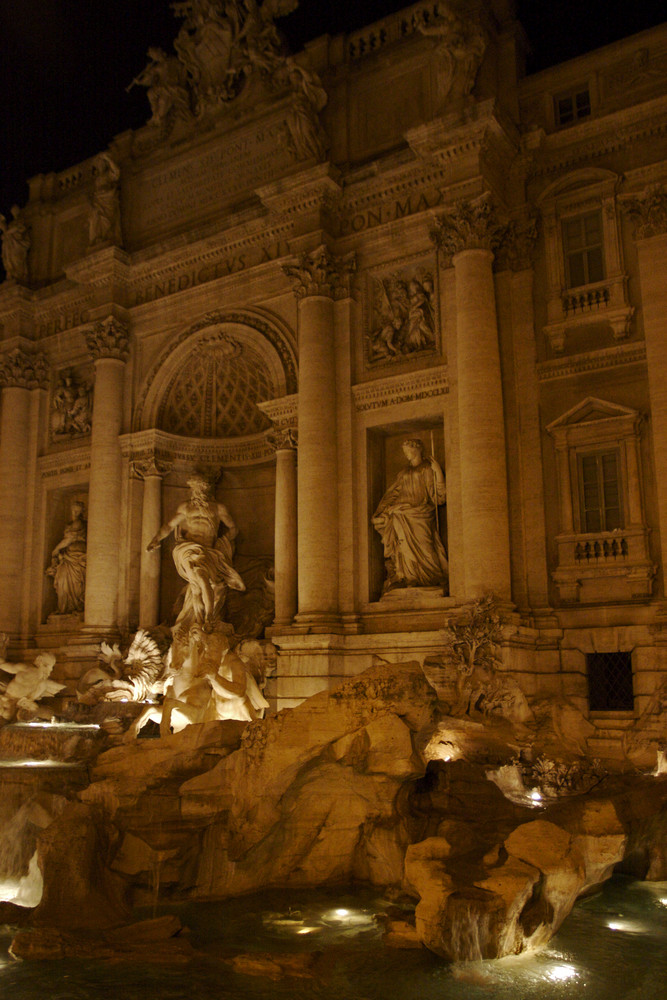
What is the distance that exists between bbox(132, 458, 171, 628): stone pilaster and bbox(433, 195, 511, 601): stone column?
7.68 m

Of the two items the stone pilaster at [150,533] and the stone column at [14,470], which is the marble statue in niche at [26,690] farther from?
the stone column at [14,470]

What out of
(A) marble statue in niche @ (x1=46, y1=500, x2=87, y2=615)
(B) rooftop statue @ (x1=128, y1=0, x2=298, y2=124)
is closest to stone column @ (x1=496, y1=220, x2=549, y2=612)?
(B) rooftop statue @ (x1=128, y1=0, x2=298, y2=124)

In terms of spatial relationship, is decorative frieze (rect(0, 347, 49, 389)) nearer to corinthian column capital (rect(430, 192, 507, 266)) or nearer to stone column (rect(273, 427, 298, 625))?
stone column (rect(273, 427, 298, 625))

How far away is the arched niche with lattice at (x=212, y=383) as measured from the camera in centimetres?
2025

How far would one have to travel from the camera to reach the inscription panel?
20203mm

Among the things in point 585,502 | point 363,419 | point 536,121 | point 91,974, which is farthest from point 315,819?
point 536,121

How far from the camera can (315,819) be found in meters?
10.8

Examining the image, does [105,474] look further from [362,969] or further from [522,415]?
[362,969]

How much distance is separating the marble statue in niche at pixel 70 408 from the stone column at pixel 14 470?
0.75 metres

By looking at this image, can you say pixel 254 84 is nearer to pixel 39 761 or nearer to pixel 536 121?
pixel 536 121

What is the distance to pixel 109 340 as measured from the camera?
21.1 metres

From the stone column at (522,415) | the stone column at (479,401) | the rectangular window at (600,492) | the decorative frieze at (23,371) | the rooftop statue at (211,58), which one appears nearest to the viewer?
the stone column at (479,401)

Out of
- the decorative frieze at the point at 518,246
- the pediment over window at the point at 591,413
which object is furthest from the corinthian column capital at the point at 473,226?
the pediment over window at the point at 591,413

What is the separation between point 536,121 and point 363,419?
666 centimetres
